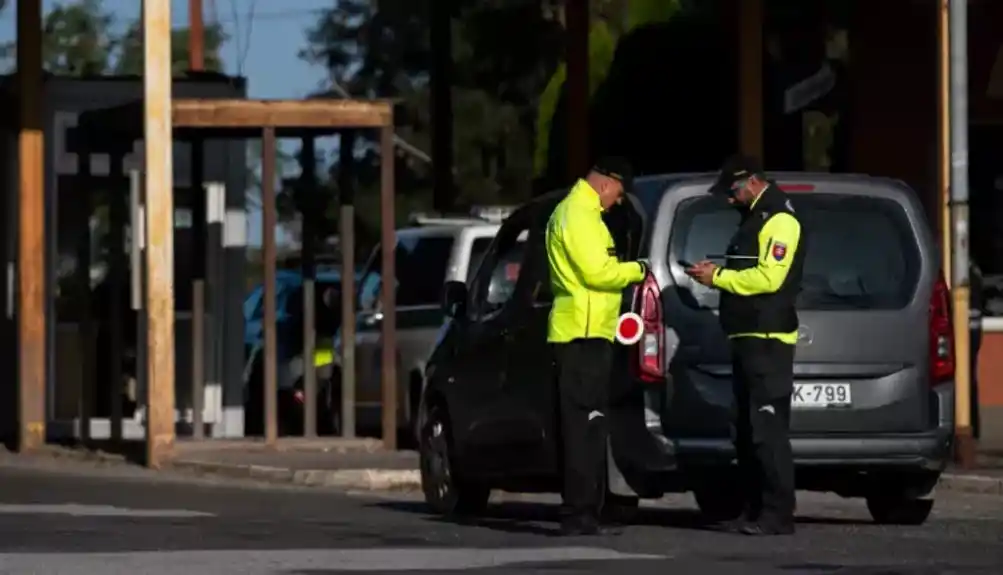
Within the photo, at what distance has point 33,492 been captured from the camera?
658 inches

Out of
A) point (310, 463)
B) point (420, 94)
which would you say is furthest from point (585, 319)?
point (420, 94)

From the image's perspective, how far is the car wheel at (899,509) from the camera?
13.9 metres

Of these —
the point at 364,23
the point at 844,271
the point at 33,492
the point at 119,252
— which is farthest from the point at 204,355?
the point at 364,23

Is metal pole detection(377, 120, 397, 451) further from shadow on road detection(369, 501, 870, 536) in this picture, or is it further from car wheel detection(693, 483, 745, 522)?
car wheel detection(693, 483, 745, 522)

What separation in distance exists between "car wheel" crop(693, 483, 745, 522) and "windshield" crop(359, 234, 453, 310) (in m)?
7.25

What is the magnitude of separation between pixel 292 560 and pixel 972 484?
6.67 m

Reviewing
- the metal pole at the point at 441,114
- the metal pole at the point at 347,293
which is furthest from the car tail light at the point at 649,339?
the metal pole at the point at 441,114

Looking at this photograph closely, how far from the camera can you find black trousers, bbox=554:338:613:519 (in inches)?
498

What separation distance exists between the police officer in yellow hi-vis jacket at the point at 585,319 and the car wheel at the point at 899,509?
1919 millimetres

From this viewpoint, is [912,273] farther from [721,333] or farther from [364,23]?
[364,23]

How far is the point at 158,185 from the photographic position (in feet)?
63.8

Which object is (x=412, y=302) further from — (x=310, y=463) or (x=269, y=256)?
(x=310, y=463)

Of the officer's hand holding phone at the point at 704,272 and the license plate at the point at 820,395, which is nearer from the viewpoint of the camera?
the officer's hand holding phone at the point at 704,272

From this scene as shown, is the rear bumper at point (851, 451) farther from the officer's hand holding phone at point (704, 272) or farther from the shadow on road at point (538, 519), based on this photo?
the officer's hand holding phone at point (704, 272)
